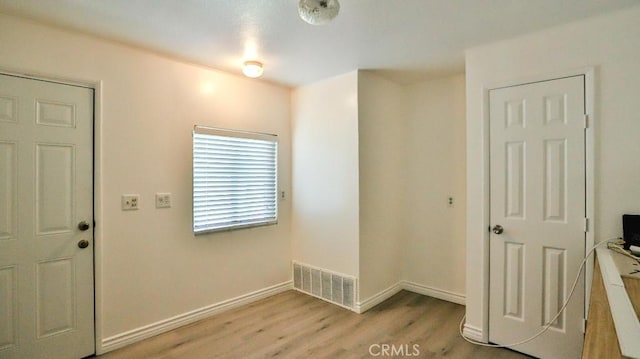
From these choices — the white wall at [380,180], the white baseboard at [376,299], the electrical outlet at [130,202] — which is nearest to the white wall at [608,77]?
the white wall at [380,180]

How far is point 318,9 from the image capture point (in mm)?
1577

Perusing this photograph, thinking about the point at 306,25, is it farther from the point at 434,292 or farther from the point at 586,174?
the point at 434,292

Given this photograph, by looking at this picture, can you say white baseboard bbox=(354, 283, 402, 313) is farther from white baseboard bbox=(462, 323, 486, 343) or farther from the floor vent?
white baseboard bbox=(462, 323, 486, 343)

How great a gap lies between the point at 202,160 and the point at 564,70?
3.02 m

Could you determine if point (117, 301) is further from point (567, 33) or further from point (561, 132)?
point (567, 33)

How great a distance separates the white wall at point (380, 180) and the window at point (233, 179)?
3.58 ft

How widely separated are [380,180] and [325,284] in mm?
1297

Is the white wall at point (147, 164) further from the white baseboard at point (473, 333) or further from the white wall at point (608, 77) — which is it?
the white wall at point (608, 77)

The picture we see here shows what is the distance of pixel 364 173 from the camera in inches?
123

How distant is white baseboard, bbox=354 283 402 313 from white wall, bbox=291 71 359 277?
1.07 feet

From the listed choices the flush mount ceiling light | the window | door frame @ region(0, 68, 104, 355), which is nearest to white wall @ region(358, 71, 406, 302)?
the window

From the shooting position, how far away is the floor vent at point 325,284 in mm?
3120

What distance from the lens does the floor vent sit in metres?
3.12

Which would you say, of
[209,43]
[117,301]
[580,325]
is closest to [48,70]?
[209,43]
